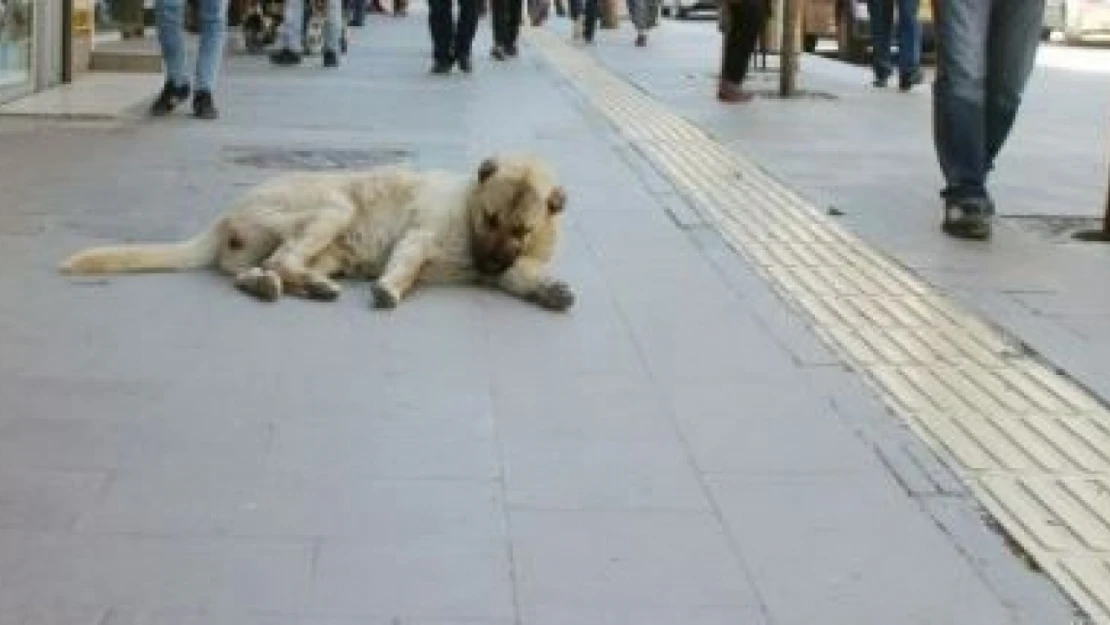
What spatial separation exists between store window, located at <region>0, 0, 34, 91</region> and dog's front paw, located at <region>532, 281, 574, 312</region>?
6.36m

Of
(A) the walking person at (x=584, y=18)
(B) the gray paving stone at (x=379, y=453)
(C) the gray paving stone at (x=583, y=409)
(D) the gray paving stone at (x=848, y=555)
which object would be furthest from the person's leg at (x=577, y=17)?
(D) the gray paving stone at (x=848, y=555)

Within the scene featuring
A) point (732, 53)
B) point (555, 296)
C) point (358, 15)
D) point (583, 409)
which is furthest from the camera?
point (358, 15)

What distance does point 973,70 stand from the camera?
7.43 metres

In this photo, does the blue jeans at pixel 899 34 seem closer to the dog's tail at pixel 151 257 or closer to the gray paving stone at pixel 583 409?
the dog's tail at pixel 151 257

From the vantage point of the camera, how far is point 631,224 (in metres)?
7.46

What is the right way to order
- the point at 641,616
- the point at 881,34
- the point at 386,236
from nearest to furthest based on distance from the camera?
the point at 641,616 → the point at 386,236 → the point at 881,34

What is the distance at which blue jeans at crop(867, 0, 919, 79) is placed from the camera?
15.8 metres

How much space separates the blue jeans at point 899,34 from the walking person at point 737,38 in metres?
1.98

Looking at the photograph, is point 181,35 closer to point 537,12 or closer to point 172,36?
point 172,36

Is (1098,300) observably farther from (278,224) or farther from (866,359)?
(278,224)

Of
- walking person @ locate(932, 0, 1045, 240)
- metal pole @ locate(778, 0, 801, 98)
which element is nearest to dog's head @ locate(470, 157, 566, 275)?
→ walking person @ locate(932, 0, 1045, 240)

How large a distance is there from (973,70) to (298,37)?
34.3ft

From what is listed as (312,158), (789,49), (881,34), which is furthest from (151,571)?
(881,34)

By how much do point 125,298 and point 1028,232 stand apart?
13.1 ft
